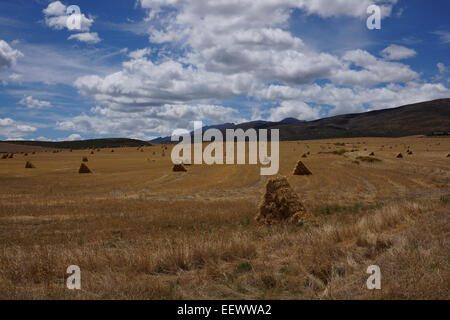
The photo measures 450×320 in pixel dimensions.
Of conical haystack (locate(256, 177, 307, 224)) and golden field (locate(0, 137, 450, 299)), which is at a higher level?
conical haystack (locate(256, 177, 307, 224))

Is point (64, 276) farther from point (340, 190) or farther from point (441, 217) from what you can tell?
point (340, 190)

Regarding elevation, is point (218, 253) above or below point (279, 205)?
below

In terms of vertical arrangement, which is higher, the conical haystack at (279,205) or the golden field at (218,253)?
the conical haystack at (279,205)

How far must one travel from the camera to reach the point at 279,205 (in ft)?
41.6

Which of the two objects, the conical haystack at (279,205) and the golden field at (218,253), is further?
the conical haystack at (279,205)

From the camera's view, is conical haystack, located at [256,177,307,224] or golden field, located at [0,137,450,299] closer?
golden field, located at [0,137,450,299]

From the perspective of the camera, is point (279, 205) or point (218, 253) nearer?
point (218, 253)

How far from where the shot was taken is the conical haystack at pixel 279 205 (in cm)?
1246

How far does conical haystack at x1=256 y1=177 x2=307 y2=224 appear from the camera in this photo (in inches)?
491
